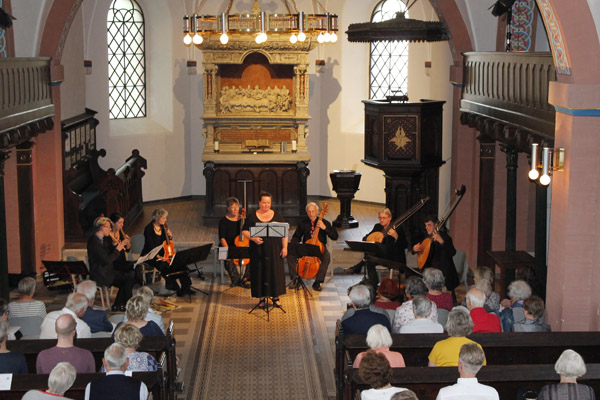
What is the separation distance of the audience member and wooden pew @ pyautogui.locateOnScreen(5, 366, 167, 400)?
2.47 meters

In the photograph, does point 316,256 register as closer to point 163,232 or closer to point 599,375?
point 163,232

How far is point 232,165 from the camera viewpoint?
1812cm

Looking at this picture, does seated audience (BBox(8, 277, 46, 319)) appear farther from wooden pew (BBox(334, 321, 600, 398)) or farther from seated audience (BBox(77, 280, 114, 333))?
wooden pew (BBox(334, 321, 600, 398))

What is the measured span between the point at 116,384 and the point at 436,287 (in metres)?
4.11

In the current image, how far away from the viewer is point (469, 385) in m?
6.46

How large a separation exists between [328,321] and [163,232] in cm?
263

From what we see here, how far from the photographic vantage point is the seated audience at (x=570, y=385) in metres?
6.41

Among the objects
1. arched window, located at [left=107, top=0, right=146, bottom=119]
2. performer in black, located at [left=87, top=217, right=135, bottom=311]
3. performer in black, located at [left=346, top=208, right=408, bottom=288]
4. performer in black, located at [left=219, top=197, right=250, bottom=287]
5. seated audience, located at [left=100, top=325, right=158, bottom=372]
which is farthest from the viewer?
arched window, located at [left=107, top=0, right=146, bottom=119]

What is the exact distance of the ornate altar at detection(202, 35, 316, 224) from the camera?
1806cm

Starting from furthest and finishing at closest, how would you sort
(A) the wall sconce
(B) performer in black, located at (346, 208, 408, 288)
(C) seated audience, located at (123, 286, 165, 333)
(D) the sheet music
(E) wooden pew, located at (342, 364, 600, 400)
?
1. (B) performer in black, located at (346, 208, 408, 288)
2. (D) the sheet music
3. (A) the wall sconce
4. (C) seated audience, located at (123, 286, 165, 333)
5. (E) wooden pew, located at (342, 364, 600, 400)

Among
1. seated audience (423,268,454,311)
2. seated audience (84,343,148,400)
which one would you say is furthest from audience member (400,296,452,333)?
seated audience (84,343,148,400)

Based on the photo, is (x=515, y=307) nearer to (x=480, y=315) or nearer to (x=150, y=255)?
(x=480, y=315)

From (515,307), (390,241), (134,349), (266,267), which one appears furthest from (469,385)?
(390,241)

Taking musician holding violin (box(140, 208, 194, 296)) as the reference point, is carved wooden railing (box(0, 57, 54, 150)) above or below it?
above
